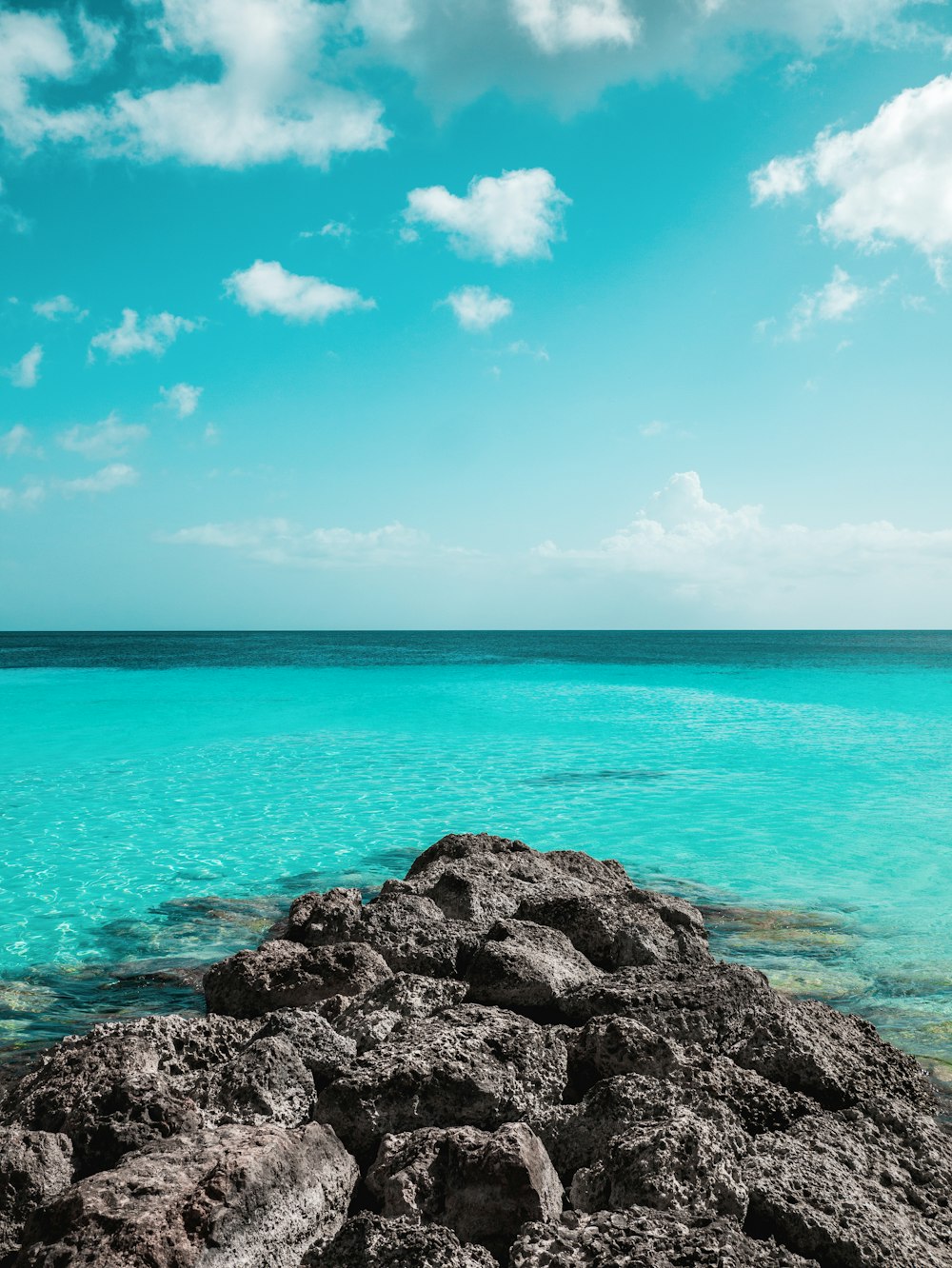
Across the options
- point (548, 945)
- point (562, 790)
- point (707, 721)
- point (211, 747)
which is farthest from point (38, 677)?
point (548, 945)

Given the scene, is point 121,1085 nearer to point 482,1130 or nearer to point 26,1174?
point 26,1174

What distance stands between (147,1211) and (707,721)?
2298 cm

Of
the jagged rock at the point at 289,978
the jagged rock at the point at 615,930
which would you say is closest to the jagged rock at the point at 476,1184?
the jagged rock at the point at 289,978

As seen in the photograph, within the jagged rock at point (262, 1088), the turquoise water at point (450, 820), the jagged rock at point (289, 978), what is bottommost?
the turquoise water at point (450, 820)

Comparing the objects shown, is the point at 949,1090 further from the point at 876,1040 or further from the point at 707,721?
the point at 707,721

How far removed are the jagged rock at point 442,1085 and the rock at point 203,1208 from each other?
1.19 feet

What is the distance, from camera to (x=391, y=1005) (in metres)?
4.66

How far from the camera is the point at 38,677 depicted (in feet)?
133

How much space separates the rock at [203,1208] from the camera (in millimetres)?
2645

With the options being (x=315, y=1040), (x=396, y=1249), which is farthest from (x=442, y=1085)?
(x=396, y=1249)

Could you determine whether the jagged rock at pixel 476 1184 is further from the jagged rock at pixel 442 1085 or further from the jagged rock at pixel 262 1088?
the jagged rock at pixel 262 1088

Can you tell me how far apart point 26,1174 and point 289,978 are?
A: 2.16m

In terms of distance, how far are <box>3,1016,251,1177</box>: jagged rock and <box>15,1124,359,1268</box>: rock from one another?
0.33 m

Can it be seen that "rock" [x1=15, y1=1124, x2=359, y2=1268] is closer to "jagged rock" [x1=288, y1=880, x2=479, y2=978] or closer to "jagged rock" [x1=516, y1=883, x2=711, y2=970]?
"jagged rock" [x1=288, y1=880, x2=479, y2=978]
